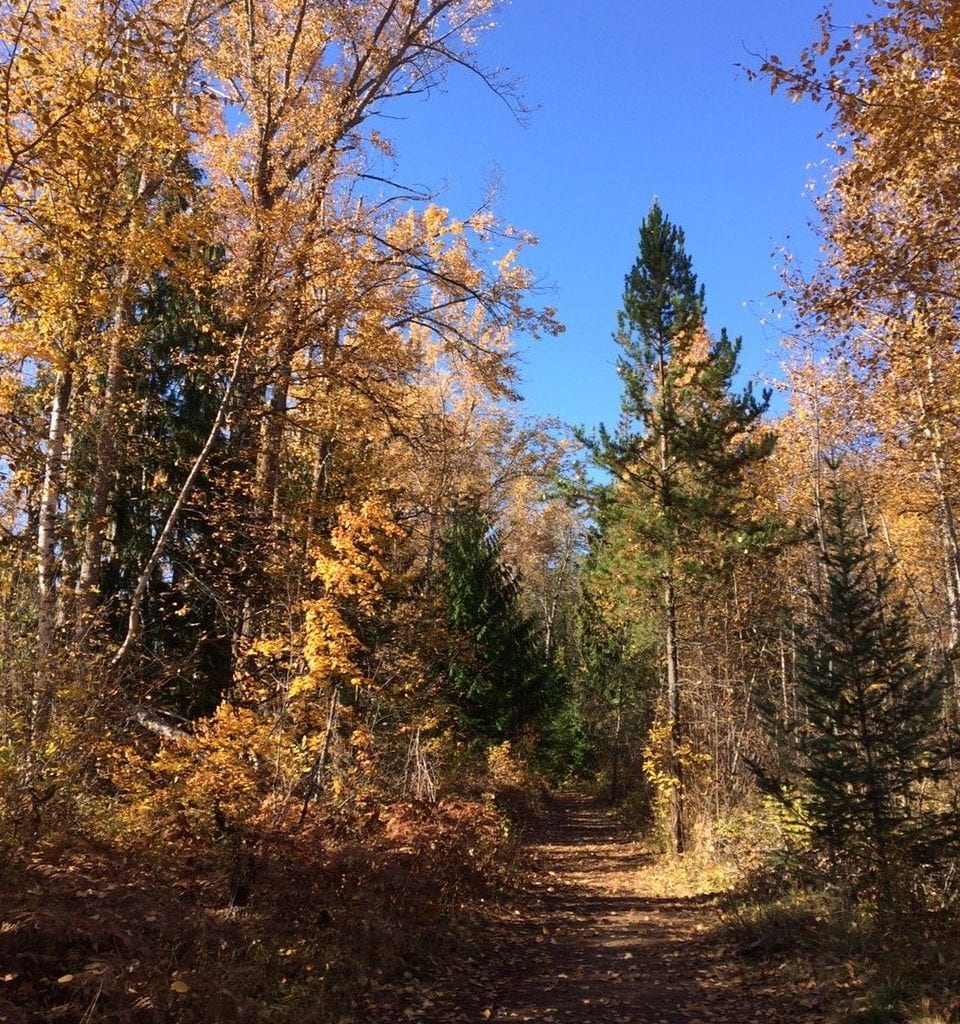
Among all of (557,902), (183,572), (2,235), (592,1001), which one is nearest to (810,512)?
(557,902)

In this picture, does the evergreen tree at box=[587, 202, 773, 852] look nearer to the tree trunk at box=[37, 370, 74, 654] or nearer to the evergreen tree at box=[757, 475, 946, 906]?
the evergreen tree at box=[757, 475, 946, 906]

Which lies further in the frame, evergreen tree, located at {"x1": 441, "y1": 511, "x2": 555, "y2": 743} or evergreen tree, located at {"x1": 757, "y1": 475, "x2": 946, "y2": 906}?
evergreen tree, located at {"x1": 441, "y1": 511, "x2": 555, "y2": 743}

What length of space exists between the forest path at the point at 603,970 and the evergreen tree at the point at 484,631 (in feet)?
23.1

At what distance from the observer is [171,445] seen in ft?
45.5

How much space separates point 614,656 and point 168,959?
77.4 feet

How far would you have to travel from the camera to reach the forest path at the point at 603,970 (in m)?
6.14

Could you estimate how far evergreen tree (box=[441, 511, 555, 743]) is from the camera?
19.4m

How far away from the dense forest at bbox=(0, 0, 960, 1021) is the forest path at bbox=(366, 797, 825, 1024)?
856mm

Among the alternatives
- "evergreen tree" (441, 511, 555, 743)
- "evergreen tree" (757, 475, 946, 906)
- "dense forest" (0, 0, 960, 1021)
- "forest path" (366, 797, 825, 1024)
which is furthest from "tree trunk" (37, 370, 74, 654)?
"evergreen tree" (441, 511, 555, 743)

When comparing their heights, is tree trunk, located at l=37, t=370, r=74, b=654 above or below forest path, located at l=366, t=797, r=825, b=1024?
above

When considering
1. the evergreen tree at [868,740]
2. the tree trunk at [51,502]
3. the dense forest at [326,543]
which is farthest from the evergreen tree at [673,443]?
the tree trunk at [51,502]

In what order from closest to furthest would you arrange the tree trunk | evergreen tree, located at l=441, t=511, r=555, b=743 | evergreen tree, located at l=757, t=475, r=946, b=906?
evergreen tree, located at l=757, t=475, r=946, b=906 < the tree trunk < evergreen tree, located at l=441, t=511, r=555, b=743

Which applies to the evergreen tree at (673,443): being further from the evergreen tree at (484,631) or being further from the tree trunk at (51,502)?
the tree trunk at (51,502)

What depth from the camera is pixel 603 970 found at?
7.51 meters
